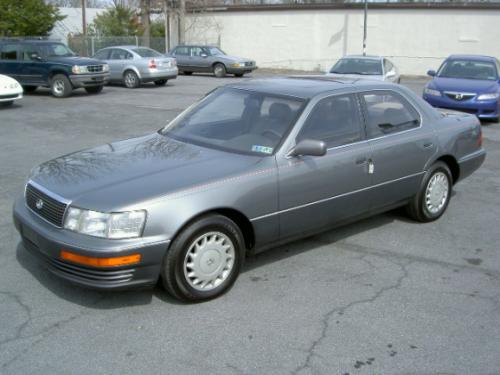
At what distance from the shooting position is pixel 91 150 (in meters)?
5.10

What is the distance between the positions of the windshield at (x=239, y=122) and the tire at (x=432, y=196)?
1842 millimetres

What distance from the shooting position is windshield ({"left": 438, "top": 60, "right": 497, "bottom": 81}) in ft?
45.6

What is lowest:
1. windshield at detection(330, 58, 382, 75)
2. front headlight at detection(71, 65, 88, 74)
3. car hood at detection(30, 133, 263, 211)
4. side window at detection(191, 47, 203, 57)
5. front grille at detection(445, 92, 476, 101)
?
car hood at detection(30, 133, 263, 211)

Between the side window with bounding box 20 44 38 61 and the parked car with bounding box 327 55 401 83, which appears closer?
the parked car with bounding box 327 55 401 83

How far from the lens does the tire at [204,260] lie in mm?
3982

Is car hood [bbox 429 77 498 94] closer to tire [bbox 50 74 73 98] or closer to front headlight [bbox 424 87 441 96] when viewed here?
front headlight [bbox 424 87 441 96]

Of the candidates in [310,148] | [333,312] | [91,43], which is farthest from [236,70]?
[333,312]

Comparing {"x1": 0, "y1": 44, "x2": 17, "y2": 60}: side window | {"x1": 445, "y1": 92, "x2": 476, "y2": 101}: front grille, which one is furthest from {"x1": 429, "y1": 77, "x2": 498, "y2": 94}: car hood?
{"x1": 0, "y1": 44, "x2": 17, "y2": 60}: side window

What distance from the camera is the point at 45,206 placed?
4.15 meters

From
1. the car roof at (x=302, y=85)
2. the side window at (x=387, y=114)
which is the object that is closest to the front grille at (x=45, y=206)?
the car roof at (x=302, y=85)

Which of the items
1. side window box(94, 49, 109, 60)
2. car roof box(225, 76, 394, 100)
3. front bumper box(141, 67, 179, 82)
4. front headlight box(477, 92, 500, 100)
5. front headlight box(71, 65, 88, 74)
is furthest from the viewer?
side window box(94, 49, 109, 60)

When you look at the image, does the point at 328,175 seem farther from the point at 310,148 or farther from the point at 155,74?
the point at 155,74

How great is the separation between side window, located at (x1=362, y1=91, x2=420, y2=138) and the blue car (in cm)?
784

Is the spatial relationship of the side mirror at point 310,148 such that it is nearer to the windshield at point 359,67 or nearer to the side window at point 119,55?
the windshield at point 359,67
